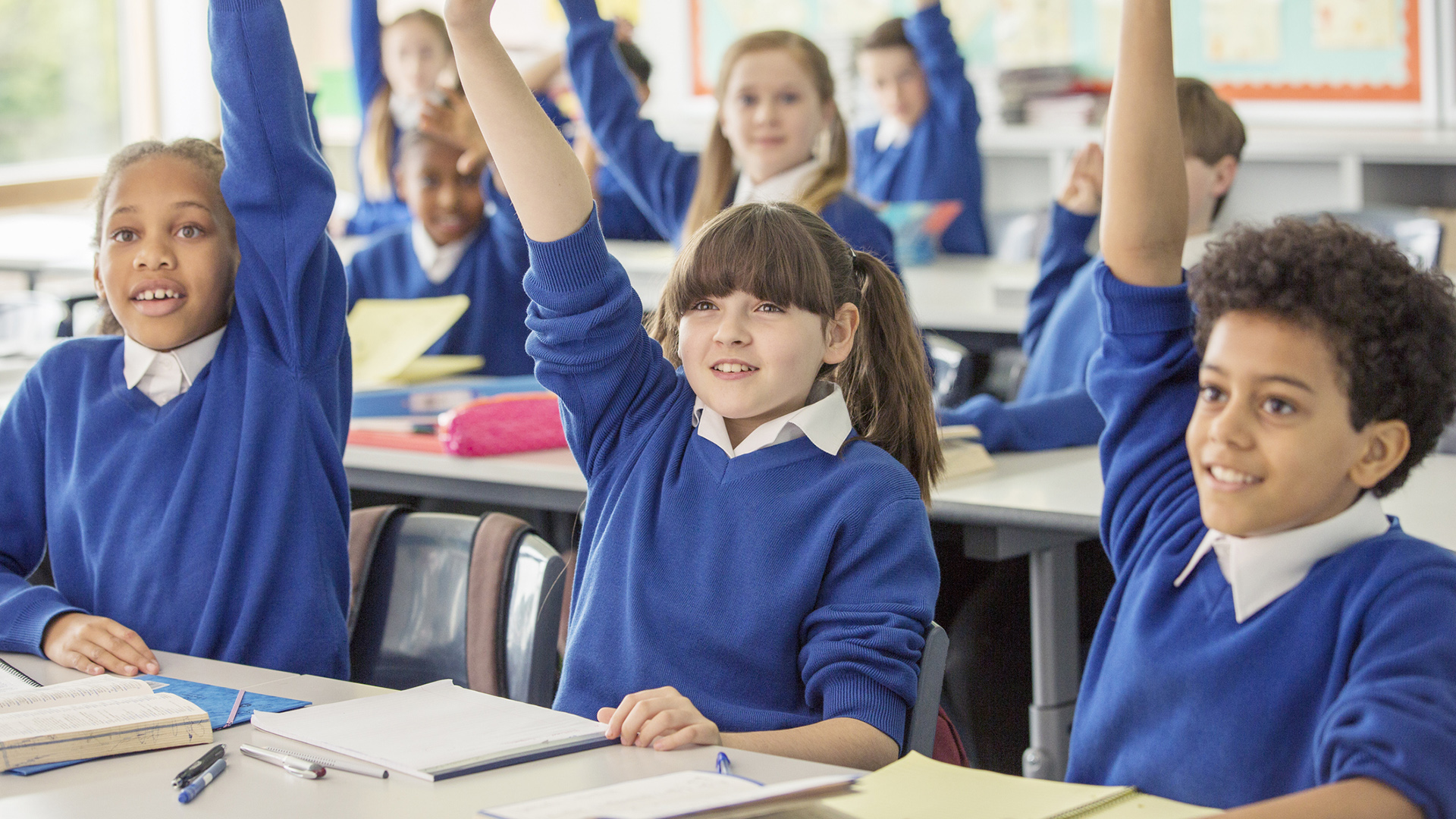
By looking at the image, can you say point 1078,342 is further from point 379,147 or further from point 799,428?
point 379,147

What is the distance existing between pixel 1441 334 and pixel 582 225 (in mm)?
737

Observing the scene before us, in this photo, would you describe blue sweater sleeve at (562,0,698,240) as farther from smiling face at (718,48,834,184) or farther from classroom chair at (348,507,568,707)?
classroom chair at (348,507,568,707)

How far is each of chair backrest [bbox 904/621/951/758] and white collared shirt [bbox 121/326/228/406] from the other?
0.87 meters

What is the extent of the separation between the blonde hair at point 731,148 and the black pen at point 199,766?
197 cm

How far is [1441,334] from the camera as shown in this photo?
3.48 feet

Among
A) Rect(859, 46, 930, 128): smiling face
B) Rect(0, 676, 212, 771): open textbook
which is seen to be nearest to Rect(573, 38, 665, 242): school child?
Rect(859, 46, 930, 128): smiling face

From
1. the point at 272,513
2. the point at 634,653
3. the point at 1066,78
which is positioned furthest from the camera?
the point at 1066,78

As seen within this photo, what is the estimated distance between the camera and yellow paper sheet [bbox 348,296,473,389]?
9.00ft

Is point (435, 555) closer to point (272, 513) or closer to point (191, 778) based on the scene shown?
point (272, 513)

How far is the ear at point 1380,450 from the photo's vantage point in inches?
41.6

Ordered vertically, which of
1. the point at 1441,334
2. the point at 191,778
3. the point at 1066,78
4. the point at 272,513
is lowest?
the point at 191,778

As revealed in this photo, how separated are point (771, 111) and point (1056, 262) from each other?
0.65m

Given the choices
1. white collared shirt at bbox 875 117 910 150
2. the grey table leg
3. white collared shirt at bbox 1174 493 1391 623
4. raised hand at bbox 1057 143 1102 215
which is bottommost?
the grey table leg

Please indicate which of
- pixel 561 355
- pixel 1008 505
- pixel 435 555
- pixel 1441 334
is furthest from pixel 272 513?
pixel 1441 334
